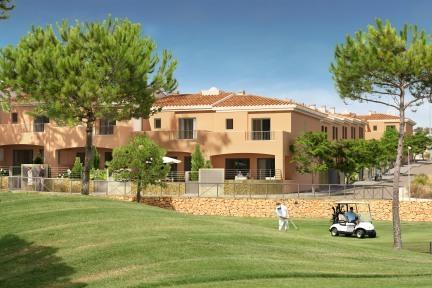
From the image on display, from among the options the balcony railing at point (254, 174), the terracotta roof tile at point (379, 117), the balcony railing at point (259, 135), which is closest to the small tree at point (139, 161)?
the balcony railing at point (254, 174)

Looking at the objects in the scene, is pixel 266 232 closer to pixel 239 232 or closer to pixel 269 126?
pixel 239 232

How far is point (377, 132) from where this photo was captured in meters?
111

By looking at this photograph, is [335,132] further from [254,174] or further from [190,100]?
[254,174]

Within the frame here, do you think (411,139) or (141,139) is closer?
(141,139)

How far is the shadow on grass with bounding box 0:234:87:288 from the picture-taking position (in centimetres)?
1633

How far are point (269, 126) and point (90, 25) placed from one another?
58.2 ft

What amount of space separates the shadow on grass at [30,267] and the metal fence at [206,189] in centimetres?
2398

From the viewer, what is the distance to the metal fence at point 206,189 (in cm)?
4522

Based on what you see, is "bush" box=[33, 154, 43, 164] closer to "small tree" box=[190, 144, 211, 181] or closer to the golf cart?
"small tree" box=[190, 144, 211, 181]

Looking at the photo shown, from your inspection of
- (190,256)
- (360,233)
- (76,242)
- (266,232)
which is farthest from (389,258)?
(360,233)

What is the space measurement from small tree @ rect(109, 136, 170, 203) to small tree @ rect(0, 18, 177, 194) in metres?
3.35

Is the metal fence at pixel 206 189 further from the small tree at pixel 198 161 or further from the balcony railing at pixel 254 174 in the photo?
the small tree at pixel 198 161

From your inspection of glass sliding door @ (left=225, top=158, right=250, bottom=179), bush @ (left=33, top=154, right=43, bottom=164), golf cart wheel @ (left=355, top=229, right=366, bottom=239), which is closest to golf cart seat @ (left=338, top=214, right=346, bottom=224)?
golf cart wheel @ (left=355, top=229, right=366, bottom=239)

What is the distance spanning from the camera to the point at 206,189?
46.2 m
